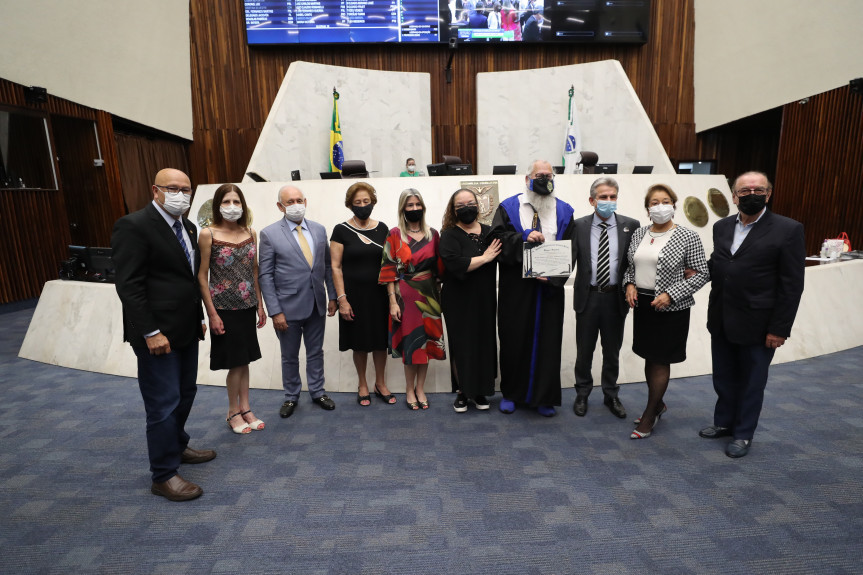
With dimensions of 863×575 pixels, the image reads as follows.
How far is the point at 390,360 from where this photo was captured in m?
3.63

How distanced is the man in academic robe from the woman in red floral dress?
1.45 ft

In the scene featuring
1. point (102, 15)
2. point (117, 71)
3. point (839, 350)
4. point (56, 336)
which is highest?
point (102, 15)

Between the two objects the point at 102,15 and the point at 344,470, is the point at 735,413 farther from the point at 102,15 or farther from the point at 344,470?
the point at 102,15

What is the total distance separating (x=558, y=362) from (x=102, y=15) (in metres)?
9.47

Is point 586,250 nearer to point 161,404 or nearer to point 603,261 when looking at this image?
point 603,261

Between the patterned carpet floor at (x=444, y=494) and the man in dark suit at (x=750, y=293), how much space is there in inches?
14.3

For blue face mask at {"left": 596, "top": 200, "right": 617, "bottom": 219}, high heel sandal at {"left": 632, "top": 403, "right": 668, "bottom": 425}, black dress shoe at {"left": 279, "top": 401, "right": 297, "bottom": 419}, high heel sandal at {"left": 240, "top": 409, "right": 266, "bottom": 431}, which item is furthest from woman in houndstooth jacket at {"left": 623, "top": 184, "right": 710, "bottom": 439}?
high heel sandal at {"left": 240, "top": 409, "right": 266, "bottom": 431}

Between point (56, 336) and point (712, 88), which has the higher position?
point (712, 88)

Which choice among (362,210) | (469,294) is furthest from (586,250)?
(362,210)

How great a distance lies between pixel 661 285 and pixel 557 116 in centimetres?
864

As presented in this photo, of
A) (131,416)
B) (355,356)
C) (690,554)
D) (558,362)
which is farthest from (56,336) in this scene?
(690,554)

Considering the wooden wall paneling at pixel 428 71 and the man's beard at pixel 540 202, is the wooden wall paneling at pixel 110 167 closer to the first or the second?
the wooden wall paneling at pixel 428 71

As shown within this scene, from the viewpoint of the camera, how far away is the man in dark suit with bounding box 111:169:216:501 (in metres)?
2.00

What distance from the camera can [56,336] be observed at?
4305 millimetres
